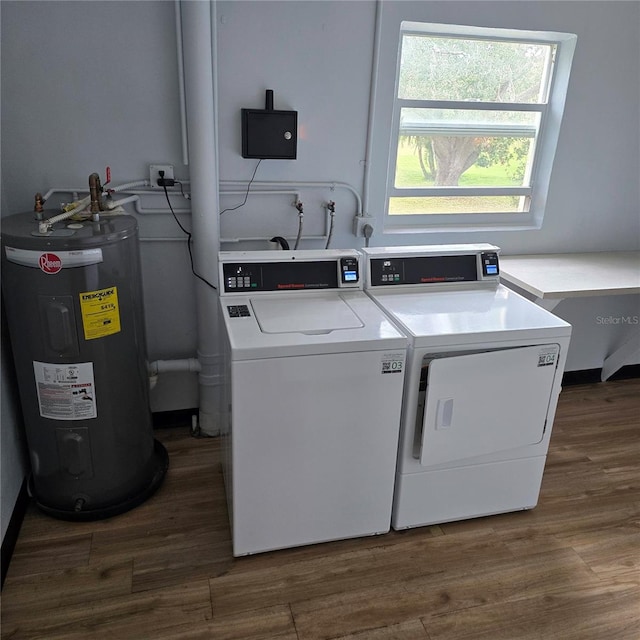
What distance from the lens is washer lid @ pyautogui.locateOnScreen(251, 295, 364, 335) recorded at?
1.80 m

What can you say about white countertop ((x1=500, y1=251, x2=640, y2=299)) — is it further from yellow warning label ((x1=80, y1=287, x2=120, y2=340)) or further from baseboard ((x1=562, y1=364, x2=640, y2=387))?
yellow warning label ((x1=80, y1=287, x2=120, y2=340))

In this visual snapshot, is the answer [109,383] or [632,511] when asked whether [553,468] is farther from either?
[109,383]

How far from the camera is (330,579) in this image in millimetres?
1842

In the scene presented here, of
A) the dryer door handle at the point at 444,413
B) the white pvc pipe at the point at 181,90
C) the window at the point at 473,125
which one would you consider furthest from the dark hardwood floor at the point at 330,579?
the window at the point at 473,125

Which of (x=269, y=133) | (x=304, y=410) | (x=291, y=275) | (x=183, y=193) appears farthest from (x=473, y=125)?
(x=304, y=410)

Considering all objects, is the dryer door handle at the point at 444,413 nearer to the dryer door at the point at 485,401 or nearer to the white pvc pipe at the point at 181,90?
the dryer door at the point at 485,401

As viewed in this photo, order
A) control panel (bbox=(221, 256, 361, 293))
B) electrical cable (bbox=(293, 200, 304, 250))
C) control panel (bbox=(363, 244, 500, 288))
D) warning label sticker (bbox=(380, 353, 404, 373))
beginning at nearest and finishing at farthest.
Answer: warning label sticker (bbox=(380, 353, 404, 373)) < control panel (bbox=(221, 256, 361, 293)) < control panel (bbox=(363, 244, 500, 288)) < electrical cable (bbox=(293, 200, 304, 250))

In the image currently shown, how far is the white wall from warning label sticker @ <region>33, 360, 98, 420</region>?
655mm

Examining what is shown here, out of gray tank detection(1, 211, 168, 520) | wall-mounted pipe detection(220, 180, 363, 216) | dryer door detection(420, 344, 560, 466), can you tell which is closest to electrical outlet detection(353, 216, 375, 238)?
wall-mounted pipe detection(220, 180, 363, 216)

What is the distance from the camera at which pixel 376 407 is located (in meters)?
1.82

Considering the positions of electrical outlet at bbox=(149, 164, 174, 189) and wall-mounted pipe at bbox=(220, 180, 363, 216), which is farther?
wall-mounted pipe at bbox=(220, 180, 363, 216)

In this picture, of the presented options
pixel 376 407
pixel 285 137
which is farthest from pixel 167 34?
pixel 376 407

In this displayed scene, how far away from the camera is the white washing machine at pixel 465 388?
1.83m

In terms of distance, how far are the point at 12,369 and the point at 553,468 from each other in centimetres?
232
